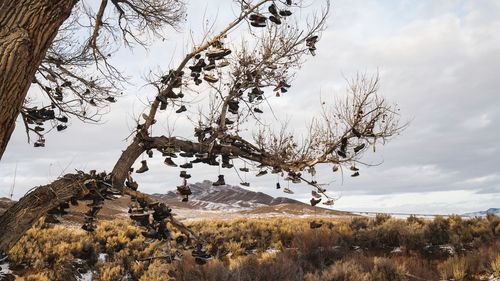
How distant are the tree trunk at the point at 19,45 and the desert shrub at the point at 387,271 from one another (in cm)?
662

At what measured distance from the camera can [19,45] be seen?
3.36m

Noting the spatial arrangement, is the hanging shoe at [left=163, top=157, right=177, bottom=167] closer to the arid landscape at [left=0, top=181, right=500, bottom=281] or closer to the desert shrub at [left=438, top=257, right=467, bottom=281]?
the arid landscape at [left=0, top=181, right=500, bottom=281]

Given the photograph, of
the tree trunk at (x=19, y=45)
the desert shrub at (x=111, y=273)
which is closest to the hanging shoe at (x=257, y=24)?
the tree trunk at (x=19, y=45)

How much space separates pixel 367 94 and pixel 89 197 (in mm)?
4904

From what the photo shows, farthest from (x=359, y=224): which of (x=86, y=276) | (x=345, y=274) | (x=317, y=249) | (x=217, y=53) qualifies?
(x=217, y=53)

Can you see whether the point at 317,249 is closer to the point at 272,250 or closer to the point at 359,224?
the point at 272,250

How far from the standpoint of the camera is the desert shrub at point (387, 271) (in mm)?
7895

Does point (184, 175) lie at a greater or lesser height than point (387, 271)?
greater

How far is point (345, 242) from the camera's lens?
12.0 m

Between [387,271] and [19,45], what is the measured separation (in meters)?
7.45

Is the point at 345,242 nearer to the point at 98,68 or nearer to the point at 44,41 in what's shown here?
the point at 98,68

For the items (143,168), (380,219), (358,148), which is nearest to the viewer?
(143,168)

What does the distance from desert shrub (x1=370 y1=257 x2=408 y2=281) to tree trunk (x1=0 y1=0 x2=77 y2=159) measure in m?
6.62

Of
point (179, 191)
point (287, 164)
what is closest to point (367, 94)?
point (287, 164)
